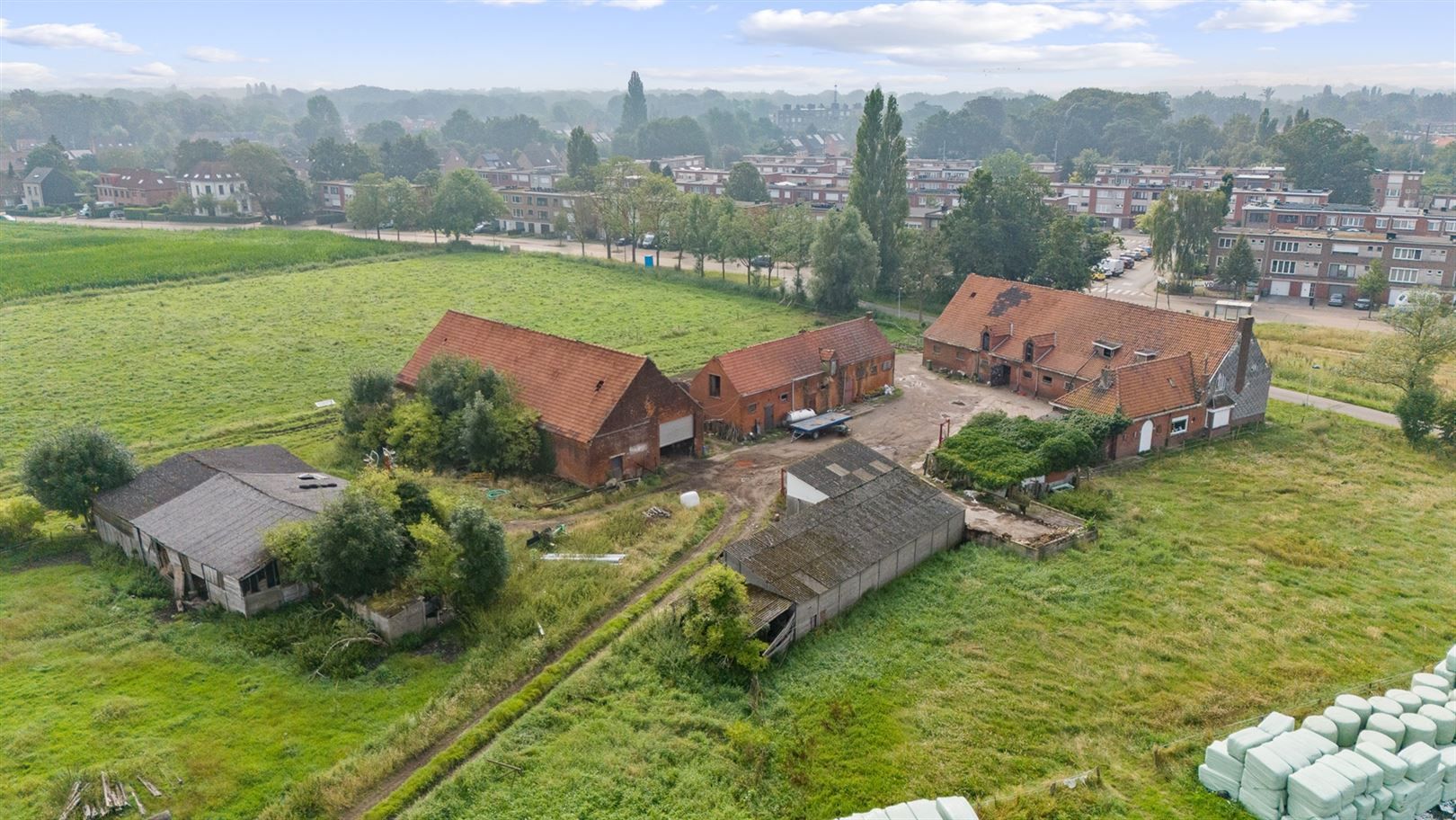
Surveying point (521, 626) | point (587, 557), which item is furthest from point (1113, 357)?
point (521, 626)

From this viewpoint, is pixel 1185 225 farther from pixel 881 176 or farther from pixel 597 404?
pixel 597 404

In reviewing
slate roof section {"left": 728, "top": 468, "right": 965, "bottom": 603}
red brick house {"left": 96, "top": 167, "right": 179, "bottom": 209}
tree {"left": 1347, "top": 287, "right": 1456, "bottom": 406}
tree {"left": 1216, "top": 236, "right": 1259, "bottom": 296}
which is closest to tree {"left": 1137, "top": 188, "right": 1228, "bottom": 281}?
tree {"left": 1216, "top": 236, "right": 1259, "bottom": 296}

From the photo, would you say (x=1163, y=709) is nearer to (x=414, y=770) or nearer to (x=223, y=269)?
(x=414, y=770)

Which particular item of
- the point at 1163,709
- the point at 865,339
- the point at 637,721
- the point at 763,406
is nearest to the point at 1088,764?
the point at 1163,709

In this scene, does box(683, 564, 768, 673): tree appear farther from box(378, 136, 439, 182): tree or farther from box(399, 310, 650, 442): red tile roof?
box(378, 136, 439, 182): tree

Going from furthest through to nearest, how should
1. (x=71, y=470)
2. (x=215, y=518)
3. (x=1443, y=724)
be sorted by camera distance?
1. (x=71, y=470)
2. (x=215, y=518)
3. (x=1443, y=724)

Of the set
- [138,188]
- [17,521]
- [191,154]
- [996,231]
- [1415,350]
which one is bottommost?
[17,521]
